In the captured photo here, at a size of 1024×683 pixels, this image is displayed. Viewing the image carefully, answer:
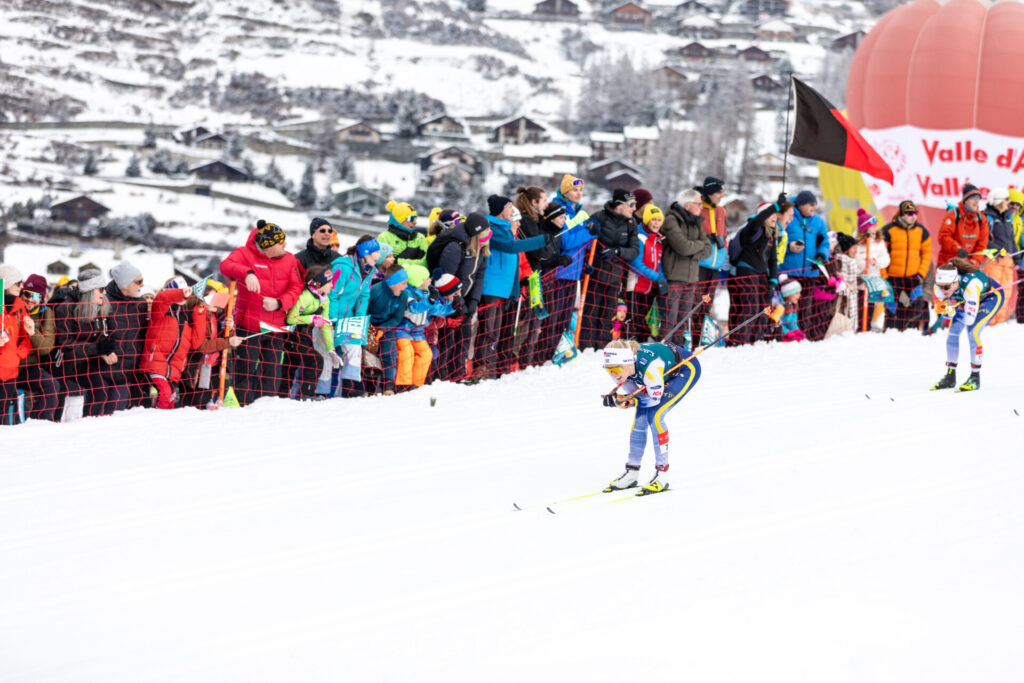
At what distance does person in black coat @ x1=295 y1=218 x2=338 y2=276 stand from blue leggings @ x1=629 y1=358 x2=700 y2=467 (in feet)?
11.8

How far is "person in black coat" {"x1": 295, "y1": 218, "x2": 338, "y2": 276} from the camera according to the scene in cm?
974

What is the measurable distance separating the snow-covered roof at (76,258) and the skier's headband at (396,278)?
172 feet

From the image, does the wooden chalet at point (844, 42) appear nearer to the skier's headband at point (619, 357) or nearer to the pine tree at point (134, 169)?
the pine tree at point (134, 169)

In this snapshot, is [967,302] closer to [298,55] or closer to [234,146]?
[234,146]

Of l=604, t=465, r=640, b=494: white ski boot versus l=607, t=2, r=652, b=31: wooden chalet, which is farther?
l=607, t=2, r=652, b=31: wooden chalet

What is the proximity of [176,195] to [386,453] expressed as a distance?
93137 mm

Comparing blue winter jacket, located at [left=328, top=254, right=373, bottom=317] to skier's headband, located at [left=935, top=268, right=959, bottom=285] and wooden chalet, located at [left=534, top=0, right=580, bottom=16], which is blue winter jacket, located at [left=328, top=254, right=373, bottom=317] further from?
wooden chalet, located at [left=534, top=0, right=580, bottom=16]

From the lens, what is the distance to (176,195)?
96250 millimetres

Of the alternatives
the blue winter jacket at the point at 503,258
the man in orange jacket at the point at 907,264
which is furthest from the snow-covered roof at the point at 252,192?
the blue winter jacket at the point at 503,258

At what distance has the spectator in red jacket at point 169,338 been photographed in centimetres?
886

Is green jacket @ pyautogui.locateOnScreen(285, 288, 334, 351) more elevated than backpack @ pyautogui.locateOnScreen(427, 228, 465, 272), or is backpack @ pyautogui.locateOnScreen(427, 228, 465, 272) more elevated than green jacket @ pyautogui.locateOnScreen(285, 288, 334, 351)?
backpack @ pyautogui.locateOnScreen(427, 228, 465, 272)

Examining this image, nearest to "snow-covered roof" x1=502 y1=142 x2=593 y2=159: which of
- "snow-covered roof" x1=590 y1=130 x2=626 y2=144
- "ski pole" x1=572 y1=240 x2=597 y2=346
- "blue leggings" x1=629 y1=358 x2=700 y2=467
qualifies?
"snow-covered roof" x1=590 y1=130 x2=626 y2=144

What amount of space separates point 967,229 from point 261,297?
28.1 ft

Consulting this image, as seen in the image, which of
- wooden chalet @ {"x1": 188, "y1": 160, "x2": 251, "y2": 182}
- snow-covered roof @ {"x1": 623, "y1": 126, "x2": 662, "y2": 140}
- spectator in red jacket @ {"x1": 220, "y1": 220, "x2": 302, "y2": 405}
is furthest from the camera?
snow-covered roof @ {"x1": 623, "y1": 126, "x2": 662, "y2": 140}
